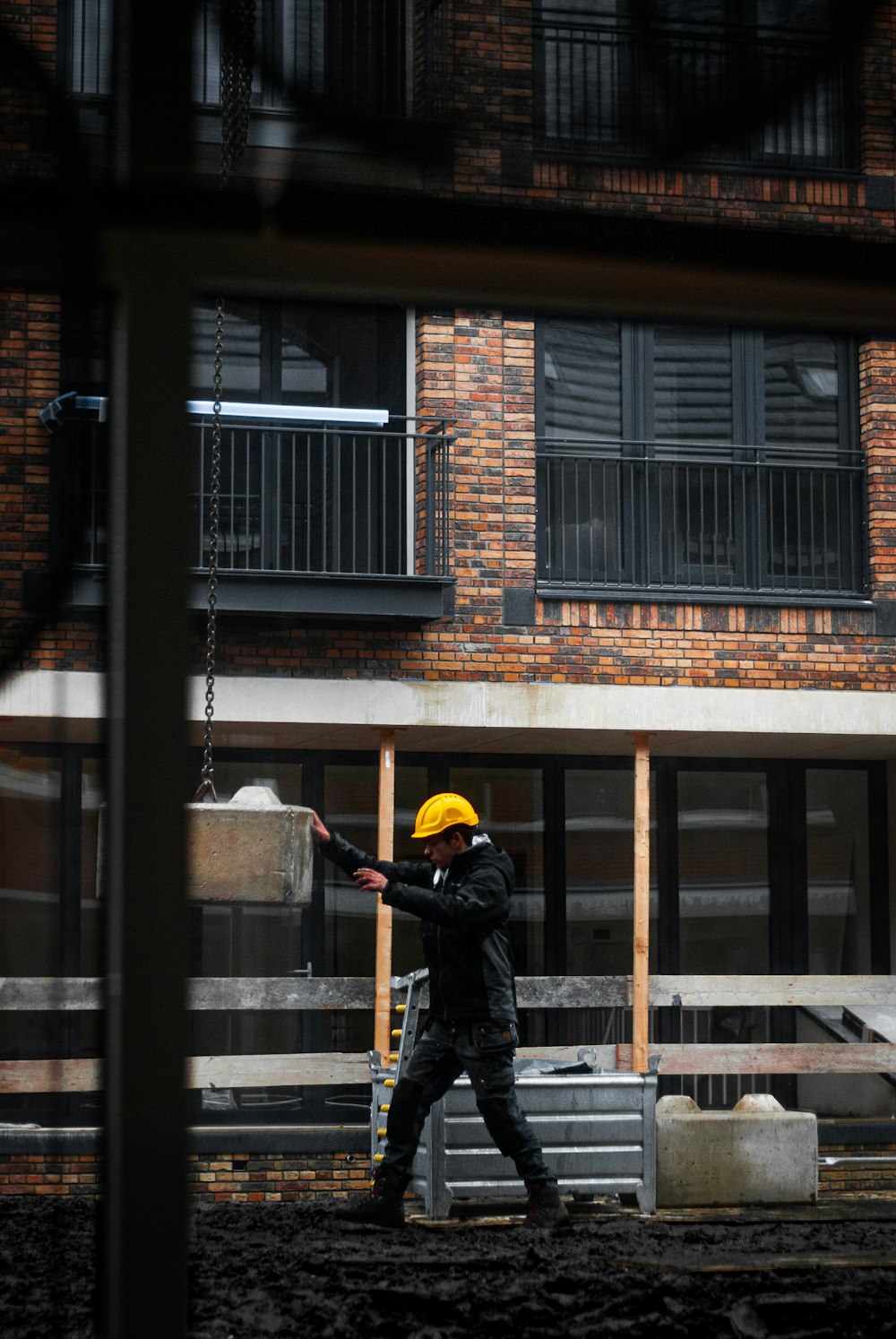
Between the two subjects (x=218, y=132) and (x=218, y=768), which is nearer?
(x=218, y=132)

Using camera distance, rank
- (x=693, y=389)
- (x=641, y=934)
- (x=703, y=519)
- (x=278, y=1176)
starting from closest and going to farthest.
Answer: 1. (x=641, y=934)
2. (x=278, y=1176)
3. (x=703, y=519)
4. (x=693, y=389)

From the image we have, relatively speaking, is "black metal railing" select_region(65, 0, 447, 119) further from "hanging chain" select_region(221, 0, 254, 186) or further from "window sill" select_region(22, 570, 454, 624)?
"window sill" select_region(22, 570, 454, 624)

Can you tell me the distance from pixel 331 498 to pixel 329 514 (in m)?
0.12

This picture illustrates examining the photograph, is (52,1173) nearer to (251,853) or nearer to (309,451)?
(251,853)

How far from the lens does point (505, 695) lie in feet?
40.2

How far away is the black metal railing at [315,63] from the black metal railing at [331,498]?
968 centimetres

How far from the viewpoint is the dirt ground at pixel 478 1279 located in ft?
18.1

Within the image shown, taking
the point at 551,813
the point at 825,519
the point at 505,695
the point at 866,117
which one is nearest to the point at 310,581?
the point at 505,695

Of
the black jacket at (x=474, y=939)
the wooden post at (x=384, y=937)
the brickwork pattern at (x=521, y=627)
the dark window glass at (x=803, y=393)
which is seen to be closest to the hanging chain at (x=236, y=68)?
the black jacket at (x=474, y=939)

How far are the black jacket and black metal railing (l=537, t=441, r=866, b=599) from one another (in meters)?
5.37

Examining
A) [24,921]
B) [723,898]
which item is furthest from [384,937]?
[723,898]

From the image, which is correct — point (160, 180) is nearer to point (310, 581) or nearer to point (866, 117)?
point (866, 117)

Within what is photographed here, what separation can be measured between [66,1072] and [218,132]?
32.0 ft

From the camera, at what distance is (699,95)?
7.90ft
